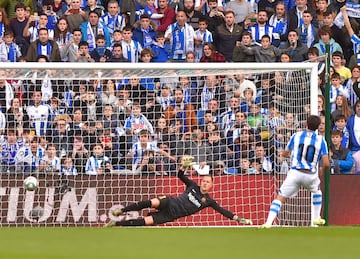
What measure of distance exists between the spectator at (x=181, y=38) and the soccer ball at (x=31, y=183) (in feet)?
15.8

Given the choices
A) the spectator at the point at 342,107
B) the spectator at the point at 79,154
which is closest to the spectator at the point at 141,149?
the spectator at the point at 79,154

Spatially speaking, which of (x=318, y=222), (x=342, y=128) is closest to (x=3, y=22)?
(x=342, y=128)

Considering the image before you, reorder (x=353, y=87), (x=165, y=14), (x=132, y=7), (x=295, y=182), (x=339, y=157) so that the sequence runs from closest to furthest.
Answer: (x=295, y=182)
(x=339, y=157)
(x=353, y=87)
(x=165, y=14)
(x=132, y=7)

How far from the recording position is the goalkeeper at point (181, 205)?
18816 mm

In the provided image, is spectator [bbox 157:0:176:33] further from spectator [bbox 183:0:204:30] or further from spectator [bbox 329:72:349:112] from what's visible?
spectator [bbox 329:72:349:112]

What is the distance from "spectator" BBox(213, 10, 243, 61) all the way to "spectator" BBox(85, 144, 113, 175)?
4.27 metres

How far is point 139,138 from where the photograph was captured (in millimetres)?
19812

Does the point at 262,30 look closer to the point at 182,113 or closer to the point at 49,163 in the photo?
the point at 182,113

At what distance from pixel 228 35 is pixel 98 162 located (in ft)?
15.1

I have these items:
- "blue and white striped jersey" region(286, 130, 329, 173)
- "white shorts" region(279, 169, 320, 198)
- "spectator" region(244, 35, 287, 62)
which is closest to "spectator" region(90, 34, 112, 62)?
"spectator" region(244, 35, 287, 62)

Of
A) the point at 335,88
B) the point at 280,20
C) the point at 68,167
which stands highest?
the point at 280,20

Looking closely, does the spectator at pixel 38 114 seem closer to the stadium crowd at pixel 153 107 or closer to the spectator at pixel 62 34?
the stadium crowd at pixel 153 107

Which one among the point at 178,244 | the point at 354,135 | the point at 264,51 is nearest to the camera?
the point at 178,244

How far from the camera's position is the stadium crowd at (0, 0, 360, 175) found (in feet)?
65.0
